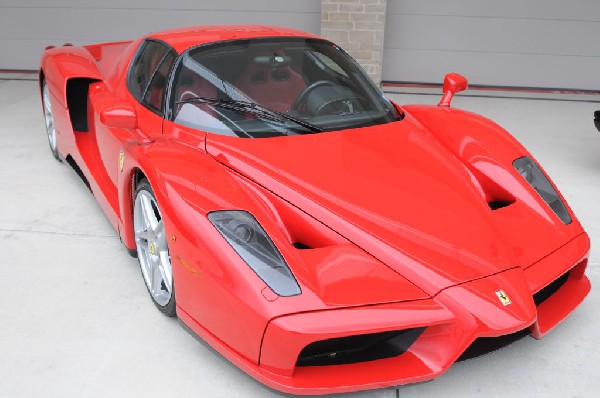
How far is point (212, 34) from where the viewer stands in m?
2.98

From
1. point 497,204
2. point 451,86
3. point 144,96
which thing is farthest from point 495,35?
point 144,96

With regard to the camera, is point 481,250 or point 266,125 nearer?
point 481,250

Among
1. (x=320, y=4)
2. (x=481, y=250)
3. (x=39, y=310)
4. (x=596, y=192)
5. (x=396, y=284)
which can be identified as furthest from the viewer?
(x=320, y=4)

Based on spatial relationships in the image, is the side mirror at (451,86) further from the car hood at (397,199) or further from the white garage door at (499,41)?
the white garage door at (499,41)

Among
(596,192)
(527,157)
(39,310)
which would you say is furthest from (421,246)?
(596,192)

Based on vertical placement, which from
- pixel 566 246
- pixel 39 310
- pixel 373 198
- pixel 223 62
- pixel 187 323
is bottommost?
pixel 39 310

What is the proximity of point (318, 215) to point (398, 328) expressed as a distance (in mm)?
504

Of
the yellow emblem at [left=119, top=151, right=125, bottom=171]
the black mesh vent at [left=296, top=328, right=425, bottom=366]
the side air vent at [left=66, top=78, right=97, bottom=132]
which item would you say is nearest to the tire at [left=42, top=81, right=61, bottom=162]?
the side air vent at [left=66, top=78, right=97, bottom=132]

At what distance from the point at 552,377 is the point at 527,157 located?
1.07 meters

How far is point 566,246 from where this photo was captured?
7.36 feet

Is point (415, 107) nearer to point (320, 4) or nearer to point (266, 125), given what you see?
point (266, 125)

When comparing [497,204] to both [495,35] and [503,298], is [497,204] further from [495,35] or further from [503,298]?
[495,35]

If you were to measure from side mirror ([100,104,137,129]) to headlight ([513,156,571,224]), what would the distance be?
168 cm

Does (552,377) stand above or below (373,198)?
below
